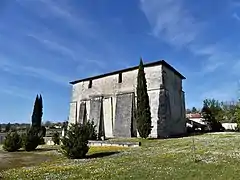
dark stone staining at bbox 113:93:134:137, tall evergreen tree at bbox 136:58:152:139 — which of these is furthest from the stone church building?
tall evergreen tree at bbox 136:58:152:139

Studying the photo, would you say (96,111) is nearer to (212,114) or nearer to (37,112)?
(37,112)

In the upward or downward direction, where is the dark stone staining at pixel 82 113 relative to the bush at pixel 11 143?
upward

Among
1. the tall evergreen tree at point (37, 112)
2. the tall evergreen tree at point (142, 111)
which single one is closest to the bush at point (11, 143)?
the tall evergreen tree at point (142, 111)

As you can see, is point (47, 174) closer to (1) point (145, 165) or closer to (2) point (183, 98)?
(1) point (145, 165)

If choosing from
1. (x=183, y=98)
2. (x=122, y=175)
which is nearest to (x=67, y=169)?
(x=122, y=175)

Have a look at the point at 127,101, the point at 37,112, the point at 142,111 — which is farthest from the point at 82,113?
the point at 142,111

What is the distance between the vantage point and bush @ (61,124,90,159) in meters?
22.1

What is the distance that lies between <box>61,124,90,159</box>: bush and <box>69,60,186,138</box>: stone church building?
62.6 ft

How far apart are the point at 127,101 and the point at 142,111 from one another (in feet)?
25.9

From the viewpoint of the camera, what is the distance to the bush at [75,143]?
22.1 metres

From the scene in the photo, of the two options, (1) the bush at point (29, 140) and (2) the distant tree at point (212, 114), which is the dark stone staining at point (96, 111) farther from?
(2) the distant tree at point (212, 114)

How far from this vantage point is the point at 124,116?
142 feet

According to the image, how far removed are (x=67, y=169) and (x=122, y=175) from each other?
4.50 m

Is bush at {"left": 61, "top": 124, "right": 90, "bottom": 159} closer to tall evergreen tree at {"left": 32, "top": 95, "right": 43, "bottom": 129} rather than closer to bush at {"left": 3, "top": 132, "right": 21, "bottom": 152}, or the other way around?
bush at {"left": 3, "top": 132, "right": 21, "bottom": 152}
